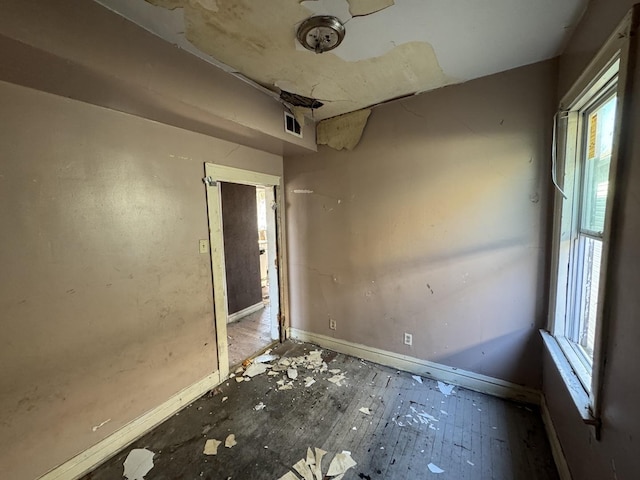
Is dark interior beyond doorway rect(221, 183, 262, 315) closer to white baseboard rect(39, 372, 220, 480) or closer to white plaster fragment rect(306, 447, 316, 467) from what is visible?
white baseboard rect(39, 372, 220, 480)

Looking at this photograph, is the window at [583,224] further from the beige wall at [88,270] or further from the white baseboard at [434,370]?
the beige wall at [88,270]

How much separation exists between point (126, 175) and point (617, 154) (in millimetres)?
2423

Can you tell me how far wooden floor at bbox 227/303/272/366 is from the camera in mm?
2859

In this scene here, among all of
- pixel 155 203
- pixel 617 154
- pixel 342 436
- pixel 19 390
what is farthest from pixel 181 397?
pixel 617 154

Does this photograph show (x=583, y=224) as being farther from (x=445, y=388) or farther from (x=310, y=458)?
(x=310, y=458)

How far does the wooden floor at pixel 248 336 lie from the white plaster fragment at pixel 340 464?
1.40 m

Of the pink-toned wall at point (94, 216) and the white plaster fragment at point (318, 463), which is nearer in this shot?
the pink-toned wall at point (94, 216)

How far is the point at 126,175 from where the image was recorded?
171cm

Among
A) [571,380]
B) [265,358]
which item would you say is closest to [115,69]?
[265,358]

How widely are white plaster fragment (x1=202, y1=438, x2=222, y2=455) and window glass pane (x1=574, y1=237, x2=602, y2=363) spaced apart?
2241 mm

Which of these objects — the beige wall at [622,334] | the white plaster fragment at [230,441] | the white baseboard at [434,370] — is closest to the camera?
the beige wall at [622,334]

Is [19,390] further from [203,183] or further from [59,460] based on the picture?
[203,183]

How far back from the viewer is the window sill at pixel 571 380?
111 centimetres

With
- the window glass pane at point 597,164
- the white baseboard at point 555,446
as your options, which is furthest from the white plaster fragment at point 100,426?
the window glass pane at point 597,164
